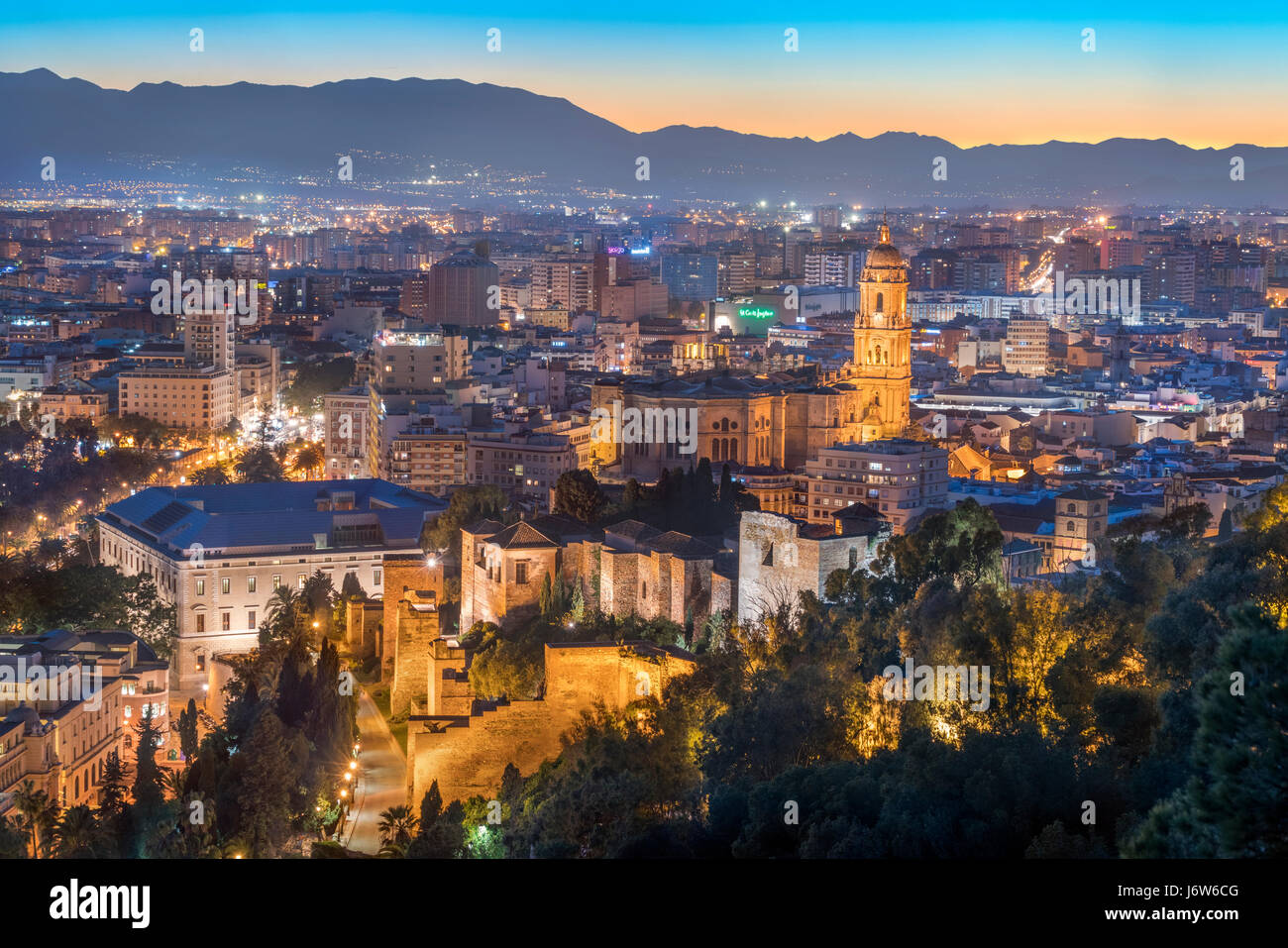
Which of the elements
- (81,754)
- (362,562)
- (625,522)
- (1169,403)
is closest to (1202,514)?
(625,522)

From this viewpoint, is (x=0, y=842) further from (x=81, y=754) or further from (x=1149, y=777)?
(x=1149, y=777)

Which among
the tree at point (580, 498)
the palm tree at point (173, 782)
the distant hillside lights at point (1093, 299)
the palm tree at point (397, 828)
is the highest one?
the distant hillside lights at point (1093, 299)

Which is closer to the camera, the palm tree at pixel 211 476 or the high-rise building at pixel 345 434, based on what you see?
the palm tree at pixel 211 476

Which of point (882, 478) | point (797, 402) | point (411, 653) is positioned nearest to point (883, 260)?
point (797, 402)

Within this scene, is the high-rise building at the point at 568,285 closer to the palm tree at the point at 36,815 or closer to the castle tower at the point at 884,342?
the castle tower at the point at 884,342

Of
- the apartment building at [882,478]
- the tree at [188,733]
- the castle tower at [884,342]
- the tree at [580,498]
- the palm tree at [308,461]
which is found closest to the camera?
the tree at [188,733]

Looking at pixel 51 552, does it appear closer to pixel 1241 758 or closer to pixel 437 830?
pixel 437 830

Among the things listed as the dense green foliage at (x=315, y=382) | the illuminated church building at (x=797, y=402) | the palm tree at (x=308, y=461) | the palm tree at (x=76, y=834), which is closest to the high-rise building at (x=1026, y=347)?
the dense green foliage at (x=315, y=382)
